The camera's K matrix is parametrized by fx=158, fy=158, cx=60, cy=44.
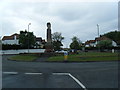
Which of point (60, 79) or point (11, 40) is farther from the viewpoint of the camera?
point (11, 40)

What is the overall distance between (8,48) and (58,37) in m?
45.7

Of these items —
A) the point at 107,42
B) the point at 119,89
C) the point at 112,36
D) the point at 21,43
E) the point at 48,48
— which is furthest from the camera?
the point at 112,36

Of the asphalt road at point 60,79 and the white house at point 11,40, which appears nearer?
the asphalt road at point 60,79

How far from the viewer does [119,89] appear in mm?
6246

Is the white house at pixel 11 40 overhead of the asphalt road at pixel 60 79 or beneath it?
overhead

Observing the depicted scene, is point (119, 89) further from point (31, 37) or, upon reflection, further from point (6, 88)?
point (31, 37)

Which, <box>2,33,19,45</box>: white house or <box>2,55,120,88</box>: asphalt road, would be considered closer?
<box>2,55,120,88</box>: asphalt road

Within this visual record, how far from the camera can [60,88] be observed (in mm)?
6426

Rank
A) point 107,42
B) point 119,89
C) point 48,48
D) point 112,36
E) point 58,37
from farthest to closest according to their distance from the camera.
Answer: point 112,36, point 58,37, point 107,42, point 48,48, point 119,89

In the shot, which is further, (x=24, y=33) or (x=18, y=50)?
(x=24, y=33)

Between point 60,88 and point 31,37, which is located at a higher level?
point 31,37

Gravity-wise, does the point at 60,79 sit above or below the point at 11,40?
below

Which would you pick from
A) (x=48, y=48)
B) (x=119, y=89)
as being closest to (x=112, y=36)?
(x=48, y=48)

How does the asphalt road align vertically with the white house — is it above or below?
below
